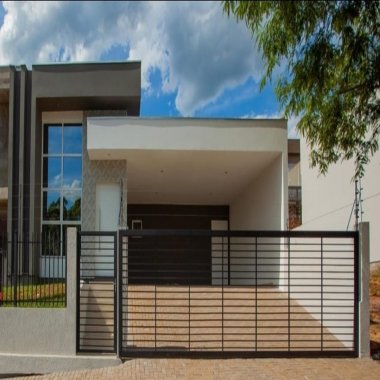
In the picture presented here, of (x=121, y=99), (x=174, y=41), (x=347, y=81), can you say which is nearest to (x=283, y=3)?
(x=174, y=41)

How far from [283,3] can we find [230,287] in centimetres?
890

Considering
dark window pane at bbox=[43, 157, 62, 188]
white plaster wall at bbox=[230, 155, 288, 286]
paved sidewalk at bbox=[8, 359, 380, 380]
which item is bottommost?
paved sidewalk at bbox=[8, 359, 380, 380]

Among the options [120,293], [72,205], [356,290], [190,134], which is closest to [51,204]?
[72,205]

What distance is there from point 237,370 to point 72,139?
35.4ft

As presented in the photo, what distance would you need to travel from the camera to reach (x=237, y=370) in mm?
7121

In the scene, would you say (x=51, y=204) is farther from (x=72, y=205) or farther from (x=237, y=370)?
(x=237, y=370)

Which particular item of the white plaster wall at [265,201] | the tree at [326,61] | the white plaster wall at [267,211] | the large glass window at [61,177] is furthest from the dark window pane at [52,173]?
the tree at [326,61]

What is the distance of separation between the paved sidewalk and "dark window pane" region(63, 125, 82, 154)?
9.60m

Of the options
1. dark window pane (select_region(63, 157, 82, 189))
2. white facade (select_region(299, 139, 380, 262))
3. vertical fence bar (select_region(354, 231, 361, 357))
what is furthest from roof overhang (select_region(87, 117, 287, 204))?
vertical fence bar (select_region(354, 231, 361, 357))

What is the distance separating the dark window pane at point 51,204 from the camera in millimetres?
15555

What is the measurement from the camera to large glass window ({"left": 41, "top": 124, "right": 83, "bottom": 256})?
15.5 meters

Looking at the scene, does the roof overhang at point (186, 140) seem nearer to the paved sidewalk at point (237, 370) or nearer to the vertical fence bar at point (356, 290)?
the vertical fence bar at point (356, 290)

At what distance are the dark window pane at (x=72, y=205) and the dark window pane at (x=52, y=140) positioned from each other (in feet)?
4.90

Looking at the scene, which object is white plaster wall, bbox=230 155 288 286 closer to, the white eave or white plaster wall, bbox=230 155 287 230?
white plaster wall, bbox=230 155 287 230
